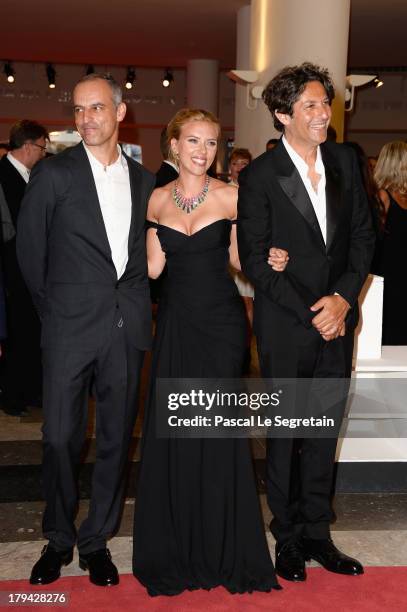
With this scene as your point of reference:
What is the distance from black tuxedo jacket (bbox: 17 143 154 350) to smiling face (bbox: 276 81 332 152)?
62 cm

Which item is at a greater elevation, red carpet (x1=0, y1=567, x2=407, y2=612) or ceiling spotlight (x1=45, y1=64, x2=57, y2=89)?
ceiling spotlight (x1=45, y1=64, x2=57, y2=89)

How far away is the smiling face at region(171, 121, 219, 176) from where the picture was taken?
2.78 m

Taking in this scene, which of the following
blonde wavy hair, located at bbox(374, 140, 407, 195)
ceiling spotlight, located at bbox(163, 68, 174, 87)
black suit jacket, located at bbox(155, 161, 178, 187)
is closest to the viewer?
blonde wavy hair, located at bbox(374, 140, 407, 195)

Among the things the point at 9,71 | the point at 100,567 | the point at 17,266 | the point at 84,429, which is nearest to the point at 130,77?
the point at 9,71

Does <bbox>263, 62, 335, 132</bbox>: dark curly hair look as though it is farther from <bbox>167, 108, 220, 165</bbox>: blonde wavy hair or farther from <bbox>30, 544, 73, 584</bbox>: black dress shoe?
<bbox>30, 544, 73, 584</bbox>: black dress shoe

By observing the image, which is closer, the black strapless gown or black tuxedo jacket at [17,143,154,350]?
black tuxedo jacket at [17,143,154,350]

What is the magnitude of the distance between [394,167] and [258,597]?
268 cm

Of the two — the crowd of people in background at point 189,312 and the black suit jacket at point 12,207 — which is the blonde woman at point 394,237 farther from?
the black suit jacket at point 12,207

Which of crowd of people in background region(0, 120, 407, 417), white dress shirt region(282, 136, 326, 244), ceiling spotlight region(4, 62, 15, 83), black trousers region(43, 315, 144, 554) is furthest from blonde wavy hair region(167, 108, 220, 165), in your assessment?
ceiling spotlight region(4, 62, 15, 83)

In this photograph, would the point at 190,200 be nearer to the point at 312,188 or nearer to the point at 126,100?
the point at 312,188

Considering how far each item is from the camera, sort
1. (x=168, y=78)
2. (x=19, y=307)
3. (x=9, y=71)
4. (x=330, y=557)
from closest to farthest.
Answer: (x=330, y=557)
(x=19, y=307)
(x=9, y=71)
(x=168, y=78)

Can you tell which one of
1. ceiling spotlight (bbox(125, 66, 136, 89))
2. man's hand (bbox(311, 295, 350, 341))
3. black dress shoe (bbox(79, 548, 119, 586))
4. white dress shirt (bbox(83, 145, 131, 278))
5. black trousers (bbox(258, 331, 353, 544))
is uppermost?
ceiling spotlight (bbox(125, 66, 136, 89))

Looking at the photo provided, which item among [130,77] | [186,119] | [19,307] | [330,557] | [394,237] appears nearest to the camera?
[186,119]

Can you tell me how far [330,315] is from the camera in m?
2.78
